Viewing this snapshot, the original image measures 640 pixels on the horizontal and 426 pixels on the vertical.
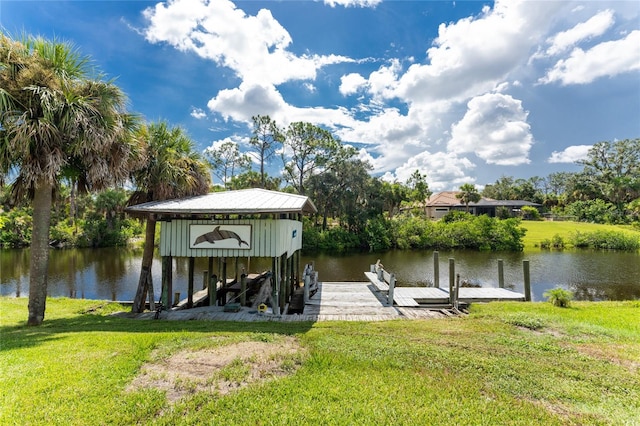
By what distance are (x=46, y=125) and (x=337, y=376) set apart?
9.20m

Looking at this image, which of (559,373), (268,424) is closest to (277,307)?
(268,424)

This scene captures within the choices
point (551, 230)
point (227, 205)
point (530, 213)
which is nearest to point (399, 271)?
point (227, 205)

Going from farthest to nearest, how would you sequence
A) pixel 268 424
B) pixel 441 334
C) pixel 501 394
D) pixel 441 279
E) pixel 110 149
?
pixel 441 279
pixel 110 149
pixel 441 334
pixel 501 394
pixel 268 424

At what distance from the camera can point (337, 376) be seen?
195 inches

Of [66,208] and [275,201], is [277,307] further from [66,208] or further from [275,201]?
[66,208]

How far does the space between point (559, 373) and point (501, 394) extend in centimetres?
152

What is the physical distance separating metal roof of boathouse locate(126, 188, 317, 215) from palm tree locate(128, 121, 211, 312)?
1.05m

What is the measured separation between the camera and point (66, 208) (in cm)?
4622

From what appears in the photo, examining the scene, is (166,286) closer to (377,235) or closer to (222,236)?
(222,236)

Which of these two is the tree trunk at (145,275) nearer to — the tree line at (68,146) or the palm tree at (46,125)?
the tree line at (68,146)

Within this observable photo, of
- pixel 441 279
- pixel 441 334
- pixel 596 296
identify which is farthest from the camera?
pixel 441 279

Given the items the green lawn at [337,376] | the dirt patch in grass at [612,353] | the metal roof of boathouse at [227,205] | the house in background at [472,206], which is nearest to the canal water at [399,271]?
the metal roof of boathouse at [227,205]

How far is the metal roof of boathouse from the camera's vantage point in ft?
30.2

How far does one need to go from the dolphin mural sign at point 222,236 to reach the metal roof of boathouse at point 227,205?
2.61ft
